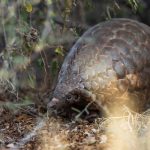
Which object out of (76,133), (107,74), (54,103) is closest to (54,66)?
(54,103)

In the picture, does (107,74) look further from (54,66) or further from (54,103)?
(54,66)

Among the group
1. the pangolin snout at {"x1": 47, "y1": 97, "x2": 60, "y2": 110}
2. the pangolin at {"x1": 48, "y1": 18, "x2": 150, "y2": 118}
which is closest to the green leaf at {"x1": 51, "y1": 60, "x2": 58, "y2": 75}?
the pangolin at {"x1": 48, "y1": 18, "x2": 150, "y2": 118}

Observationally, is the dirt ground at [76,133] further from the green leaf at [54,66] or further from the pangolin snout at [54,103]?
the green leaf at [54,66]

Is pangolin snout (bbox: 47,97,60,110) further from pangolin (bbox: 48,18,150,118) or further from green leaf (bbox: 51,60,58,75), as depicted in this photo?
green leaf (bbox: 51,60,58,75)

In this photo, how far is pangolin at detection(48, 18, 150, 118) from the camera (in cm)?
353

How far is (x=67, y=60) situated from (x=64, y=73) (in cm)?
13

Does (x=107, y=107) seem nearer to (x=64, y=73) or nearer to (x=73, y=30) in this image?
(x=64, y=73)

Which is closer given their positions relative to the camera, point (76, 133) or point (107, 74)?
point (76, 133)

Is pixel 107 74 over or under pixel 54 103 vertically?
over

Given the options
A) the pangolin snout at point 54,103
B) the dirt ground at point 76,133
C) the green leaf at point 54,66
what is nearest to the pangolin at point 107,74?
the pangolin snout at point 54,103

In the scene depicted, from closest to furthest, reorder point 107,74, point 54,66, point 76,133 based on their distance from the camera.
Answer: point 76,133 → point 107,74 → point 54,66

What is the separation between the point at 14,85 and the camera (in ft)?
13.1

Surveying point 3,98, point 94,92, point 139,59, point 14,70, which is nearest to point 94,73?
point 94,92

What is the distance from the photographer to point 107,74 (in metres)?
3.55
